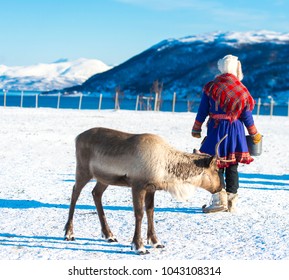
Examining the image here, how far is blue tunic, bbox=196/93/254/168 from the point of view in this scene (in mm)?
7234

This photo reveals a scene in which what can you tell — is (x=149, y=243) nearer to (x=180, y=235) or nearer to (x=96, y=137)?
(x=180, y=235)

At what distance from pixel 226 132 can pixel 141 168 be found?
1.96 meters

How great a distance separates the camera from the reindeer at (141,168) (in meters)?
5.64

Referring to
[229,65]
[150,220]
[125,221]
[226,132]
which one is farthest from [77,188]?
[229,65]

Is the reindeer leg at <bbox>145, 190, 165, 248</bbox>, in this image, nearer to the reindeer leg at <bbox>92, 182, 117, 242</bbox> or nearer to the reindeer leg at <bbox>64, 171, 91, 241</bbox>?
the reindeer leg at <bbox>92, 182, 117, 242</bbox>

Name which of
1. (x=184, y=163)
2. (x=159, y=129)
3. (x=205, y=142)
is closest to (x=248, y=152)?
(x=205, y=142)

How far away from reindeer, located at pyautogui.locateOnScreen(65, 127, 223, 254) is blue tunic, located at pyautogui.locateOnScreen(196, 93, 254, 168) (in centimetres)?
120

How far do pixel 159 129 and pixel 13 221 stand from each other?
16.9 meters

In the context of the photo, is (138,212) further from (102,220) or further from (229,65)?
(229,65)

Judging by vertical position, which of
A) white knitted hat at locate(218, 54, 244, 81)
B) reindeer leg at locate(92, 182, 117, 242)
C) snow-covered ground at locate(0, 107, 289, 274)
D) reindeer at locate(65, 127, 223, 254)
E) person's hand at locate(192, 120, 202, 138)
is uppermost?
white knitted hat at locate(218, 54, 244, 81)

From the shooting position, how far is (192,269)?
5.12 m

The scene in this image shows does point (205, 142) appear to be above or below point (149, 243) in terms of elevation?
above

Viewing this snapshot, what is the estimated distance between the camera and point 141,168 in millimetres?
5613

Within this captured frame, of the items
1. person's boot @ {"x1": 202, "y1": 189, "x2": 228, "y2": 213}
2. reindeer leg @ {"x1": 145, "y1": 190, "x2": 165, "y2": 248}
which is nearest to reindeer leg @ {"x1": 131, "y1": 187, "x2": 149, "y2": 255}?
reindeer leg @ {"x1": 145, "y1": 190, "x2": 165, "y2": 248}
